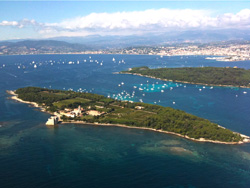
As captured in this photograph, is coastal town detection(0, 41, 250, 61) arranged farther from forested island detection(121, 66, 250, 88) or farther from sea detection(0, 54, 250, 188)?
sea detection(0, 54, 250, 188)

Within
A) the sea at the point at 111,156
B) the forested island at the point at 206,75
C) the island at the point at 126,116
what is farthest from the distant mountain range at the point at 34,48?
the sea at the point at 111,156

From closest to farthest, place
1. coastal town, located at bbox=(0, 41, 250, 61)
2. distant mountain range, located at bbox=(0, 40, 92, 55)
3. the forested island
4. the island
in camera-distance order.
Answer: the island < the forested island < coastal town, located at bbox=(0, 41, 250, 61) < distant mountain range, located at bbox=(0, 40, 92, 55)

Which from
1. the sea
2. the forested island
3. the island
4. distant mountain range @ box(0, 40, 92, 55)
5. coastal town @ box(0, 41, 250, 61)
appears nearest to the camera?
the sea

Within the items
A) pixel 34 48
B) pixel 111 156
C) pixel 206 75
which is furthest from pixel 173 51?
pixel 111 156

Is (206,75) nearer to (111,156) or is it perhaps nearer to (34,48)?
(111,156)

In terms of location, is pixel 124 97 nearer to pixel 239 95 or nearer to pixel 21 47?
pixel 239 95

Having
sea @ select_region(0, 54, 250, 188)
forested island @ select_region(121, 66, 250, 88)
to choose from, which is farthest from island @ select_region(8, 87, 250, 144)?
forested island @ select_region(121, 66, 250, 88)
